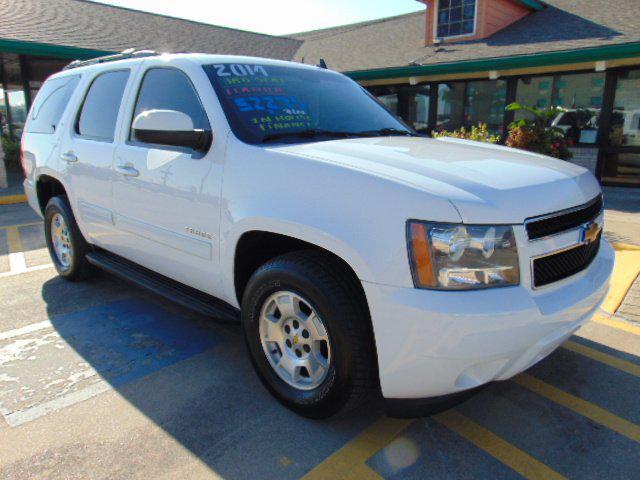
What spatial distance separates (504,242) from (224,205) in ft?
4.88

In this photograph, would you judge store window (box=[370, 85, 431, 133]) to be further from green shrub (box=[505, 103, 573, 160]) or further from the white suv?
the white suv

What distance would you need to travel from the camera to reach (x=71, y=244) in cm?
450

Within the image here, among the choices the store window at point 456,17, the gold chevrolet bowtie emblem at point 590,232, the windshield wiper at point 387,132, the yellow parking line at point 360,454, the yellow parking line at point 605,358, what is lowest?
the yellow parking line at point 605,358

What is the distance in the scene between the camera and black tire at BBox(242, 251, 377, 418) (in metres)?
2.23

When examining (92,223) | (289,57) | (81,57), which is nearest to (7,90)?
(81,57)

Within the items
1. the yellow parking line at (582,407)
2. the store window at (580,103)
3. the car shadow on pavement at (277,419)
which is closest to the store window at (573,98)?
the store window at (580,103)

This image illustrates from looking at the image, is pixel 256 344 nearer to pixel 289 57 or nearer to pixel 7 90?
pixel 7 90

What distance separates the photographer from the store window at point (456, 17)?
14367 millimetres

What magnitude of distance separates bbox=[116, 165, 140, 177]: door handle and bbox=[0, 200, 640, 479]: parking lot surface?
121 centimetres

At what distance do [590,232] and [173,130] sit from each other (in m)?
2.33

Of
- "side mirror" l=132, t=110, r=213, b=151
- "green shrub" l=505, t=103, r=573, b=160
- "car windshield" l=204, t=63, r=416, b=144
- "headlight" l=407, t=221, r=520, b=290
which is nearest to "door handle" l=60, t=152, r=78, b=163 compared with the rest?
"side mirror" l=132, t=110, r=213, b=151

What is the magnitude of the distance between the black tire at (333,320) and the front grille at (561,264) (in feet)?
2.61

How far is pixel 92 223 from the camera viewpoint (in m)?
4.04

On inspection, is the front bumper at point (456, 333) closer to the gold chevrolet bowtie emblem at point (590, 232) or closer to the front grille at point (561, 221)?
the front grille at point (561, 221)
